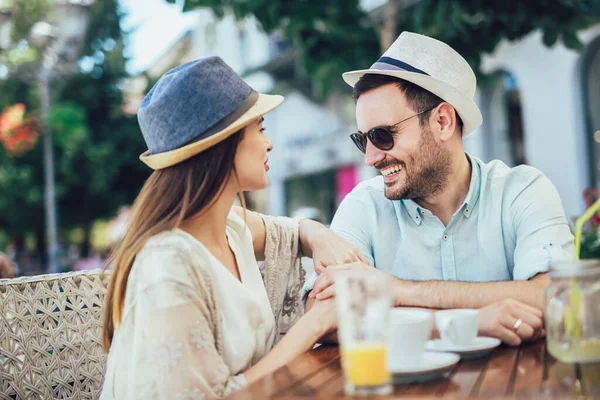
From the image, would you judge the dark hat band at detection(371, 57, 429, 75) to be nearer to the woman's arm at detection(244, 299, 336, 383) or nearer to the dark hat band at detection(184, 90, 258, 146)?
the dark hat band at detection(184, 90, 258, 146)

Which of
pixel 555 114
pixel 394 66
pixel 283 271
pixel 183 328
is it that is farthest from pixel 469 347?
pixel 555 114

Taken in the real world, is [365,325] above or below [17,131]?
above

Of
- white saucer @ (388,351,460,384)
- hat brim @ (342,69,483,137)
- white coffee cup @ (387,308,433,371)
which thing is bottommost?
white saucer @ (388,351,460,384)

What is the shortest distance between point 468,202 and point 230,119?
1.17m

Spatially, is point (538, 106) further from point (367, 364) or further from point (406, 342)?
point (367, 364)

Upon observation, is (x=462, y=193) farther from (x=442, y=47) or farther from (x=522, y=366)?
(x=522, y=366)

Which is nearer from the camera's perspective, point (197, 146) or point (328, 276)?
point (197, 146)

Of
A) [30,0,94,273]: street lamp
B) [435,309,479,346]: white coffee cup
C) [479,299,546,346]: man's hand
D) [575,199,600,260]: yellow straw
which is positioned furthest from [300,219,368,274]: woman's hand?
[30,0,94,273]: street lamp

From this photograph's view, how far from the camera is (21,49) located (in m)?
14.1

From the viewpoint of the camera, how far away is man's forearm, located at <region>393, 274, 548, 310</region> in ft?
7.36

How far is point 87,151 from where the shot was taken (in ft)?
46.8

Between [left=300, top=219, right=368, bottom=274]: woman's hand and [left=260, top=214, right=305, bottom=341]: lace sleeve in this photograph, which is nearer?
[left=300, top=219, right=368, bottom=274]: woman's hand

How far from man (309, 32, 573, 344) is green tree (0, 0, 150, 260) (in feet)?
38.5

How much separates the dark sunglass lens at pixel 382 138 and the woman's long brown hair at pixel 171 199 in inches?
34.8
